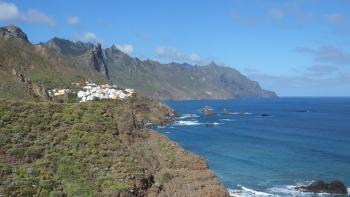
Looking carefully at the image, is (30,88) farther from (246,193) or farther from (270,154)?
(270,154)

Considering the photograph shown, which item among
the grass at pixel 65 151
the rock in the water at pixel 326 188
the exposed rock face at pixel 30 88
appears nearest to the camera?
the grass at pixel 65 151

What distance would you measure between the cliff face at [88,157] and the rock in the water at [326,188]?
1122 inches

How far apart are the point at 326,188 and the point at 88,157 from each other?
36.6 metres

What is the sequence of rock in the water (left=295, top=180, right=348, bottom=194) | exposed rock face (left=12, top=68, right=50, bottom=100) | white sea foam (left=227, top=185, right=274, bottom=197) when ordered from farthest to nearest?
exposed rock face (left=12, top=68, right=50, bottom=100) < rock in the water (left=295, top=180, right=348, bottom=194) < white sea foam (left=227, top=185, right=274, bottom=197)

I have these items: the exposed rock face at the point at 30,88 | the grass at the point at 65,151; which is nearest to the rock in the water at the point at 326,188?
the grass at the point at 65,151

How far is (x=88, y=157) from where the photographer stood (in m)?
27.3

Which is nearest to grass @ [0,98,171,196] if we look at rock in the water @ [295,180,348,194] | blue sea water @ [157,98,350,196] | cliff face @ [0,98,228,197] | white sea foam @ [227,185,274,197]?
cliff face @ [0,98,228,197]

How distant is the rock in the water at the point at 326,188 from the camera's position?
2103 inches

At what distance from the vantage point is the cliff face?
80.3 ft

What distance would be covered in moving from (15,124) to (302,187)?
3783 centimetres

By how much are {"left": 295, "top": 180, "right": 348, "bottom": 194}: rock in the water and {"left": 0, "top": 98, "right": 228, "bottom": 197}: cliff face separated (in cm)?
2851

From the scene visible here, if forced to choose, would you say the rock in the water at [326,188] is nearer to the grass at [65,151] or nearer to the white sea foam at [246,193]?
the white sea foam at [246,193]

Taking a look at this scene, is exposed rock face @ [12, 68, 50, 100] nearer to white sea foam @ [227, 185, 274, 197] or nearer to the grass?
the grass

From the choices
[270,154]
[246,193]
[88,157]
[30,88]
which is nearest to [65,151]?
[88,157]
